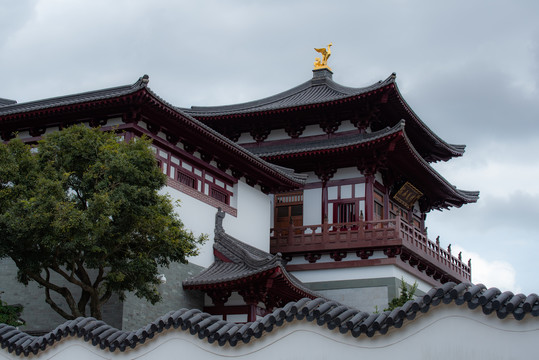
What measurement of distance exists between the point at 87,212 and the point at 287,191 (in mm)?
15179

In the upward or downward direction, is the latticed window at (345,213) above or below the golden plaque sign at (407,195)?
below

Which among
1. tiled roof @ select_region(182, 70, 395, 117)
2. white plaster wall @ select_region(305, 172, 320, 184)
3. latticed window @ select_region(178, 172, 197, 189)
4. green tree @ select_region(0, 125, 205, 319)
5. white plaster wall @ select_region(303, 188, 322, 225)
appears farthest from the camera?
tiled roof @ select_region(182, 70, 395, 117)

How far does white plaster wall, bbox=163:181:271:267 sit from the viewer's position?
80.8ft

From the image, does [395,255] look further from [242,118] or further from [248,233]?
[242,118]

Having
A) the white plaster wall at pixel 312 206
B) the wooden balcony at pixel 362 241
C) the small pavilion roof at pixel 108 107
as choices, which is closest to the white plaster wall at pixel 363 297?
the wooden balcony at pixel 362 241

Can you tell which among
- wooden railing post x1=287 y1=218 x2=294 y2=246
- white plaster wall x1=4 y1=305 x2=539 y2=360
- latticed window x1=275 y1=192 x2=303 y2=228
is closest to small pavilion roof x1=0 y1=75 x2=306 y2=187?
wooden railing post x1=287 y1=218 x2=294 y2=246

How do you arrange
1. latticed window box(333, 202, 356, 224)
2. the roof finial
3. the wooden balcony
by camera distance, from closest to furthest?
the wooden balcony → latticed window box(333, 202, 356, 224) → the roof finial

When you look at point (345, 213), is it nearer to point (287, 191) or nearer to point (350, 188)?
point (350, 188)

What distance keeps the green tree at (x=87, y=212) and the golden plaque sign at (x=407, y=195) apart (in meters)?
16.1

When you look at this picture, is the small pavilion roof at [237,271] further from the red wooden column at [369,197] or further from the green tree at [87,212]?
the red wooden column at [369,197]

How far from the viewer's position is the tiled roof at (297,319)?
32.3 ft

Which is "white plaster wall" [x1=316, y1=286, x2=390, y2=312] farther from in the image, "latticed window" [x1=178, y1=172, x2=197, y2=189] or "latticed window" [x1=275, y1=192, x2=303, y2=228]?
"latticed window" [x1=178, y1=172, x2=197, y2=189]

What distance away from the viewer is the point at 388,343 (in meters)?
10.7

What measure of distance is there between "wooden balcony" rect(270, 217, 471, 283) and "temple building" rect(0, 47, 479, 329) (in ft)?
0.18
